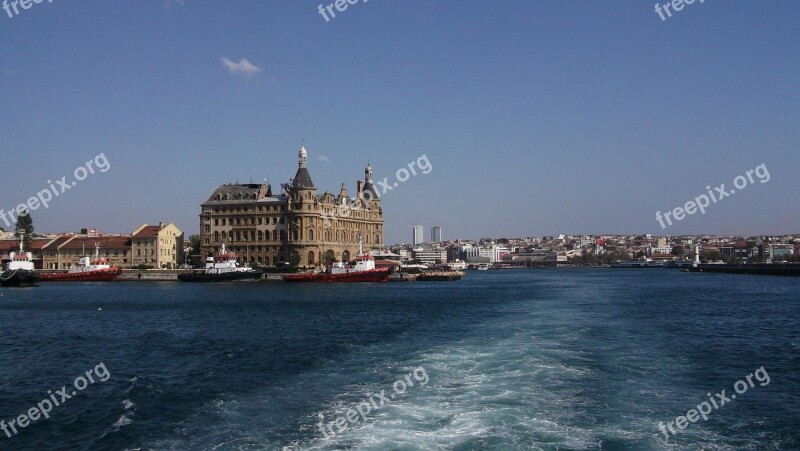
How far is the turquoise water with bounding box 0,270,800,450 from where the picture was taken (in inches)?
547

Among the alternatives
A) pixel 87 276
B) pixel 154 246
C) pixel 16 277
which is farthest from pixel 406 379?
pixel 154 246

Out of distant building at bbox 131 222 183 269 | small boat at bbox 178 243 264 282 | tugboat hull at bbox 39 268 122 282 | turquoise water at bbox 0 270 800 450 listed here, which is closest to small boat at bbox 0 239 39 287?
tugboat hull at bbox 39 268 122 282

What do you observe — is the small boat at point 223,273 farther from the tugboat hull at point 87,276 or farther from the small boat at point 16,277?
the small boat at point 16,277

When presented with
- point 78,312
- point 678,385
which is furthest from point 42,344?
point 678,385

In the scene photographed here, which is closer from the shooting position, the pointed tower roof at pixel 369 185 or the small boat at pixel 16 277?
the small boat at pixel 16 277

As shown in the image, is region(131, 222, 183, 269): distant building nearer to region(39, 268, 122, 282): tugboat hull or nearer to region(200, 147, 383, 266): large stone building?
region(200, 147, 383, 266): large stone building

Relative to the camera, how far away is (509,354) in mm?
22875

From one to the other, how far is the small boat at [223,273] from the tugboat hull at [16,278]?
18.2m

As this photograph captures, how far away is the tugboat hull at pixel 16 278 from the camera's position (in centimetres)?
7081

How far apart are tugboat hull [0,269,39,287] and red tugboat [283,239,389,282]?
28.5 meters

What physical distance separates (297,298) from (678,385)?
131ft

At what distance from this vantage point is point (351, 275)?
8306 centimetres

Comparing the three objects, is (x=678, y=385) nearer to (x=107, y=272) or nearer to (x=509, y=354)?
(x=509, y=354)

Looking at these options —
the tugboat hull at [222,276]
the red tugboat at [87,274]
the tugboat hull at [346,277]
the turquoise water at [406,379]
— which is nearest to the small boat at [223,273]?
the tugboat hull at [222,276]
